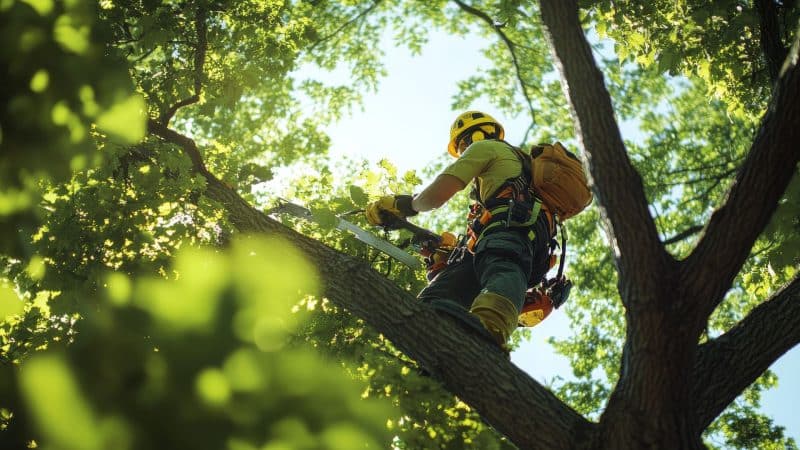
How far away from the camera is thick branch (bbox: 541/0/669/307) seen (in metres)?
2.73

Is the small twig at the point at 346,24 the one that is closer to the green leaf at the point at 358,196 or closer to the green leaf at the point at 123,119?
the green leaf at the point at 358,196

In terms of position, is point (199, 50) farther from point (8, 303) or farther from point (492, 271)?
point (8, 303)

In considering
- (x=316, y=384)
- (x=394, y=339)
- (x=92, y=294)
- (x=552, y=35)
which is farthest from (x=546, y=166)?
(x=316, y=384)

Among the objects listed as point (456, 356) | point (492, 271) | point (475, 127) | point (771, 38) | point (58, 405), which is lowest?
point (58, 405)

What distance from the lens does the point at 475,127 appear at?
5.25 metres

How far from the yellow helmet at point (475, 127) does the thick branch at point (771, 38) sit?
195 centimetres

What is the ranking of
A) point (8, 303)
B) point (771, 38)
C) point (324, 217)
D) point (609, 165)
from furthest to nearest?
point (324, 217) → point (771, 38) → point (609, 165) → point (8, 303)

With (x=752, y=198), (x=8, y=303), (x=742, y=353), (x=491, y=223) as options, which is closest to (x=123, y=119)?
(x=8, y=303)

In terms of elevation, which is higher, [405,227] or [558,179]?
[558,179]

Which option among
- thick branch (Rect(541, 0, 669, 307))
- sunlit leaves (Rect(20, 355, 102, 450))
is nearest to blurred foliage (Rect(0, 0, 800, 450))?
sunlit leaves (Rect(20, 355, 102, 450))

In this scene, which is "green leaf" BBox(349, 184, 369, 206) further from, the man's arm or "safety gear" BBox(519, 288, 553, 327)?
"safety gear" BBox(519, 288, 553, 327)

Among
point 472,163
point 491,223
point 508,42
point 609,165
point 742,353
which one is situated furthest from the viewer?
point 508,42

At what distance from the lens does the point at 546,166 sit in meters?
4.53

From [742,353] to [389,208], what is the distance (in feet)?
8.09
